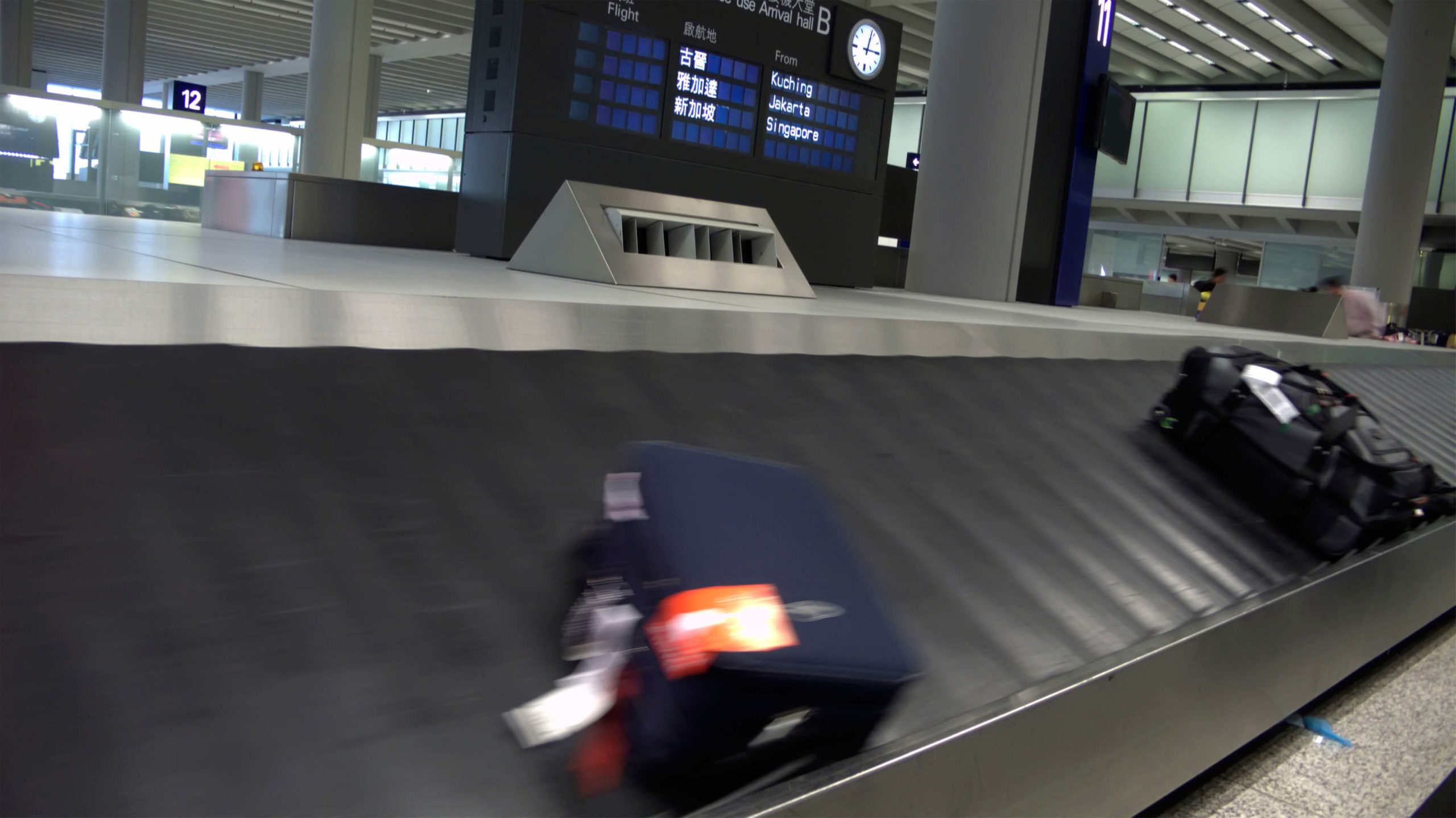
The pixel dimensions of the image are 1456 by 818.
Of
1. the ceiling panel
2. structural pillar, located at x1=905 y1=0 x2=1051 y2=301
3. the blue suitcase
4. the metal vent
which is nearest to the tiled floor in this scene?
the blue suitcase

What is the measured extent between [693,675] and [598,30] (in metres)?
4.48

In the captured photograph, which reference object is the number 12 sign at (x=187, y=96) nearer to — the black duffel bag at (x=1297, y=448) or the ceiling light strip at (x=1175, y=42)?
the ceiling light strip at (x=1175, y=42)

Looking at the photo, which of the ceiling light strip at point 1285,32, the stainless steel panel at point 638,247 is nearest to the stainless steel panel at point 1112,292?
the ceiling light strip at point 1285,32

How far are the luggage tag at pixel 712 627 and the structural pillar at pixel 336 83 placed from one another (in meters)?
13.6

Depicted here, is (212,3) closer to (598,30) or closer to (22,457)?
(598,30)

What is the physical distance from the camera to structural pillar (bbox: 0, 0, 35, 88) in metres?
18.6

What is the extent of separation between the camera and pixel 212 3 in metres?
21.8

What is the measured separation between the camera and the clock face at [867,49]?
605cm

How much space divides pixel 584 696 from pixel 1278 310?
26.8 ft

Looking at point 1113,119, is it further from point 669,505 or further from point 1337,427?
point 669,505

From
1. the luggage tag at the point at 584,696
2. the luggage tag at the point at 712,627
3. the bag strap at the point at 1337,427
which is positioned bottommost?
the luggage tag at the point at 584,696

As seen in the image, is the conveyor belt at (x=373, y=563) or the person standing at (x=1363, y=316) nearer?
the conveyor belt at (x=373, y=563)

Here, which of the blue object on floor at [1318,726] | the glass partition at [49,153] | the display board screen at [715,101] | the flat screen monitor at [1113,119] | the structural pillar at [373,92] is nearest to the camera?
the blue object on floor at [1318,726]

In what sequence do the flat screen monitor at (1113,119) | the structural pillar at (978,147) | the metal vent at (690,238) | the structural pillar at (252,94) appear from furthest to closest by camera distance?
the structural pillar at (252,94)
the flat screen monitor at (1113,119)
the structural pillar at (978,147)
the metal vent at (690,238)
